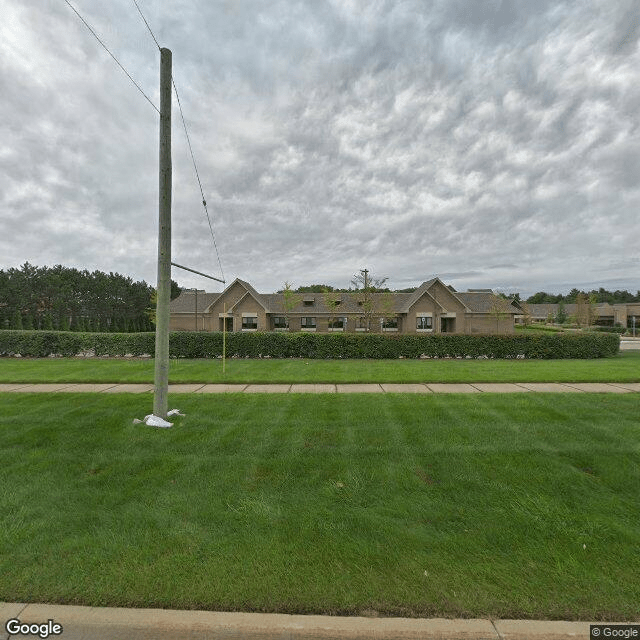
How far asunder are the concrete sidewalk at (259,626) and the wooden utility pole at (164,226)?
14.9ft

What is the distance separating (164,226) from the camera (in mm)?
6855

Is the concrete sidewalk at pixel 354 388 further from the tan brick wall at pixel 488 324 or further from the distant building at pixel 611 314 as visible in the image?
the distant building at pixel 611 314

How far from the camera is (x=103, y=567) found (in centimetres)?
289

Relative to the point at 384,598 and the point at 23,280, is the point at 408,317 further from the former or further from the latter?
the point at 23,280

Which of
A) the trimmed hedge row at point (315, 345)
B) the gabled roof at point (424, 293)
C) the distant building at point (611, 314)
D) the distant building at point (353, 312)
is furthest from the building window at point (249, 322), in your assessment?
the distant building at point (611, 314)

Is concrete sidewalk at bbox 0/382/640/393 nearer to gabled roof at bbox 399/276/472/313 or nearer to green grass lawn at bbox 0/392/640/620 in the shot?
green grass lawn at bbox 0/392/640/620

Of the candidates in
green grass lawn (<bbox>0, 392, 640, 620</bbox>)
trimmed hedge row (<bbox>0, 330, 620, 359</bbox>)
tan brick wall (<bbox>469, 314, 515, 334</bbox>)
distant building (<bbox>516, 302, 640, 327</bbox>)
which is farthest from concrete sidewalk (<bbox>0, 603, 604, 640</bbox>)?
distant building (<bbox>516, 302, 640, 327</bbox>)

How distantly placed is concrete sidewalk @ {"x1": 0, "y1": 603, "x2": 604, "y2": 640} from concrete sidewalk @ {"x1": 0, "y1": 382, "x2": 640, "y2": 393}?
7.26 m

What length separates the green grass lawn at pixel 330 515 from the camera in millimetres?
2645

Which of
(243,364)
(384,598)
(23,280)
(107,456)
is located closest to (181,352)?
(243,364)

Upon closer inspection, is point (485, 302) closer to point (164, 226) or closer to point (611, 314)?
point (164, 226)

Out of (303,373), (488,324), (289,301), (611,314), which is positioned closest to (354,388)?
(303,373)

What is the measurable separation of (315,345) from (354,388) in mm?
7951

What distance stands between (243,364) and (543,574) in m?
13.6
